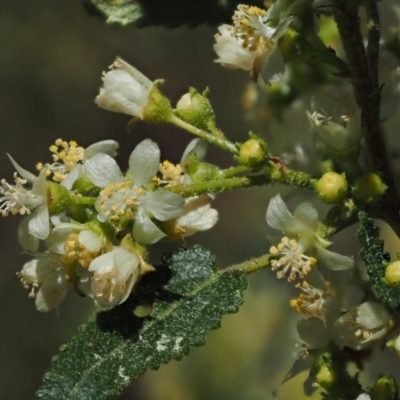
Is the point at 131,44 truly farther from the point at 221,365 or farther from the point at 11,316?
the point at 221,365

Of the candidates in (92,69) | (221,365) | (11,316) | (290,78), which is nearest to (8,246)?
(11,316)

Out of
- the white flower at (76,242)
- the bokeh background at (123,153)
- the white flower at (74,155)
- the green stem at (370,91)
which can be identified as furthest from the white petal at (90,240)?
the bokeh background at (123,153)

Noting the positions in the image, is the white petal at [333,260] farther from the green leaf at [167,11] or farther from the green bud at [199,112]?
the green leaf at [167,11]

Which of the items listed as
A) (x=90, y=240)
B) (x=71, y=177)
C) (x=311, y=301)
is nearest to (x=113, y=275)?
(x=90, y=240)

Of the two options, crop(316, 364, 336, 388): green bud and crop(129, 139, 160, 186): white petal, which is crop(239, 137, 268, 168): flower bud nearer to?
crop(129, 139, 160, 186): white petal

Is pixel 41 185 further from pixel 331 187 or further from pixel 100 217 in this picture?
pixel 331 187

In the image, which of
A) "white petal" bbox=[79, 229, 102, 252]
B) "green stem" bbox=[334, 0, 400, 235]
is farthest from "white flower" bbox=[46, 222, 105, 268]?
"green stem" bbox=[334, 0, 400, 235]
